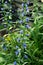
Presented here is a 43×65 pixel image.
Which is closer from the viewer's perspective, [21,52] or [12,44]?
[21,52]

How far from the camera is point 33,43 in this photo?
11.7ft

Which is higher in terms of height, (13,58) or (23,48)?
(23,48)

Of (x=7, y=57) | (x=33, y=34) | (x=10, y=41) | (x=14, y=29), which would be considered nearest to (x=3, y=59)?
(x=7, y=57)

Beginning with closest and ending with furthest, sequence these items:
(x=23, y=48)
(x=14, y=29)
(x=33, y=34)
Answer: (x=23, y=48) → (x=33, y=34) → (x=14, y=29)

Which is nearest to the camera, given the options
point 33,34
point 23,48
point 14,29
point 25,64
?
point 23,48

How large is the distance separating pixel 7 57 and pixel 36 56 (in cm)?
41

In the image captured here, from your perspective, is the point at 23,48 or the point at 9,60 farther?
the point at 9,60

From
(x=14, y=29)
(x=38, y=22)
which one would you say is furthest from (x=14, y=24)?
(x=38, y=22)

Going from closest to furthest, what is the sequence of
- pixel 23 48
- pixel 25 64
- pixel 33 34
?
1. pixel 23 48
2. pixel 25 64
3. pixel 33 34

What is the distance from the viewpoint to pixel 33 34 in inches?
143

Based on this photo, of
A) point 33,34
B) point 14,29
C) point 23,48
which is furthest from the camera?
point 14,29

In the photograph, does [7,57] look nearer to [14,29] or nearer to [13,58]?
[13,58]

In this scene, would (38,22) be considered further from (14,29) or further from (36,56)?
(14,29)

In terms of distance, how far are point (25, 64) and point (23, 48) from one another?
32 cm
